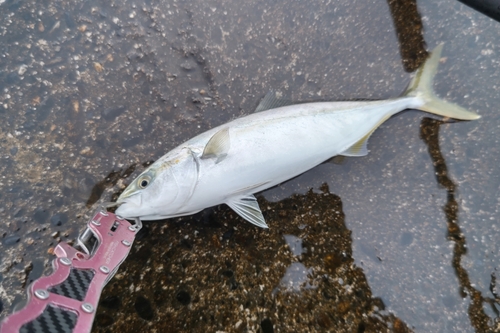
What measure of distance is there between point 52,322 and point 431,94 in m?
2.80

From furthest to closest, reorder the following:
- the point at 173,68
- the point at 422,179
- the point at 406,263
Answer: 1. the point at 173,68
2. the point at 422,179
3. the point at 406,263

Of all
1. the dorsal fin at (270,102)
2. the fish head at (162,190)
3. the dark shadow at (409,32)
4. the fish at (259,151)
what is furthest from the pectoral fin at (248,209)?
the dark shadow at (409,32)

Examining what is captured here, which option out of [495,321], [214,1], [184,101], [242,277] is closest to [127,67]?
[184,101]

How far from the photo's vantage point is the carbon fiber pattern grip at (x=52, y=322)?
145 centimetres

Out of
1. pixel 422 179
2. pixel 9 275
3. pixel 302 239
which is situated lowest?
pixel 422 179

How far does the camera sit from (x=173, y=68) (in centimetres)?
261

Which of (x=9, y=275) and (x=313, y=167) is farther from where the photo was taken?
(x=313, y=167)

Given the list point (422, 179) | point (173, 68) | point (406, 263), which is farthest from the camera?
point (173, 68)

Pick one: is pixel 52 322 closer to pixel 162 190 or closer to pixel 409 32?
pixel 162 190

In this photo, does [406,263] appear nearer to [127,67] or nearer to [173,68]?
[173,68]

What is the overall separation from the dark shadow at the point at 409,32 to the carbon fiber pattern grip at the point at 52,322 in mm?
2811

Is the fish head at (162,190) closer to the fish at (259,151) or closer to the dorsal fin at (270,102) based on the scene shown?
the fish at (259,151)

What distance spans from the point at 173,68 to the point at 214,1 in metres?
0.68

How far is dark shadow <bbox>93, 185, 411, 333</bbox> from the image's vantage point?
6.65 ft
